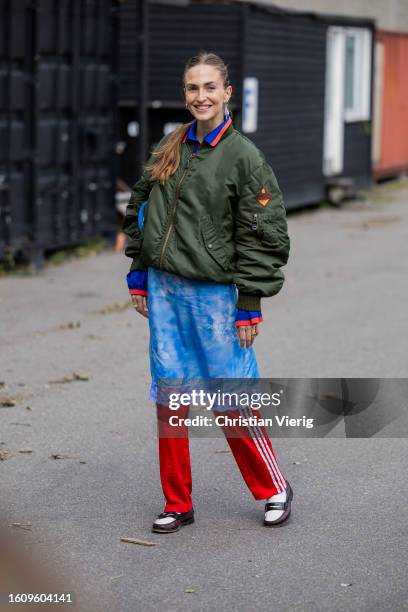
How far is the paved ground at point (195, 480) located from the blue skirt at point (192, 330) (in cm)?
68

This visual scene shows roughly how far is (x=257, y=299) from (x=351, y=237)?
11.2m

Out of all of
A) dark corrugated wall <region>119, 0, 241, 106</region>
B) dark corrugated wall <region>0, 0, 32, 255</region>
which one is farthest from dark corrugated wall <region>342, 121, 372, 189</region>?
dark corrugated wall <region>0, 0, 32, 255</region>

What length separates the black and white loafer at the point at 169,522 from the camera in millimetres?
5133

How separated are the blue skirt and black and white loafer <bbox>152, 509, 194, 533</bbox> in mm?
561

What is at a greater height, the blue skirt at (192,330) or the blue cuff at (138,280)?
the blue cuff at (138,280)

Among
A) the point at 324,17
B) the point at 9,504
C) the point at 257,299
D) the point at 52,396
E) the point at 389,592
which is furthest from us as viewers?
the point at 324,17

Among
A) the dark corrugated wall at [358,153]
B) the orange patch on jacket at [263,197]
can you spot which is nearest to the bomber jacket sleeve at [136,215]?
the orange patch on jacket at [263,197]

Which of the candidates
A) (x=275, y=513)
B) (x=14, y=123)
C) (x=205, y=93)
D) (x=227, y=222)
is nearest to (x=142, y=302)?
(x=227, y=222)

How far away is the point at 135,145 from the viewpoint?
619 inches

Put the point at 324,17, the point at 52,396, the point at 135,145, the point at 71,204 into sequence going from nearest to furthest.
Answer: the point at 52,396 → the point at 71,204 → the point at 135,145 → the point at 324,17

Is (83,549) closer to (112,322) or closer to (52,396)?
(52,396)

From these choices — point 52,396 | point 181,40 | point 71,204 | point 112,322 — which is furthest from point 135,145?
point 52,396

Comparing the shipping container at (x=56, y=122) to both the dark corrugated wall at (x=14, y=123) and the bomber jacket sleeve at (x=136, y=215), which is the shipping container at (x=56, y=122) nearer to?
the dark corrugated wall at (x=14, y=123)

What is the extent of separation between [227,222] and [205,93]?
19.4 inches
